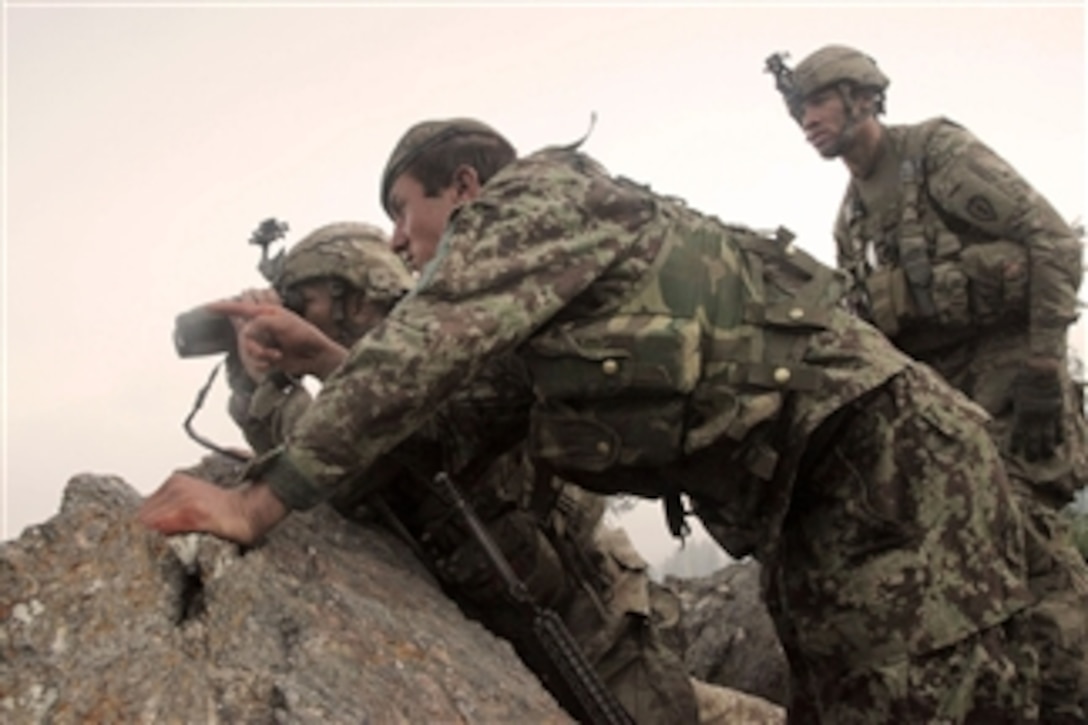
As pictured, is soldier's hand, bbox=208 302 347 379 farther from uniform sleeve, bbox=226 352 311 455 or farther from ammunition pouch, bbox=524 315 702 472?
ammunition pouch, bbox=524 315 702 472

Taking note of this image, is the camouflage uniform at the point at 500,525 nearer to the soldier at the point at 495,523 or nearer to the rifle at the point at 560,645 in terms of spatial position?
the soldier at the point at 495,523

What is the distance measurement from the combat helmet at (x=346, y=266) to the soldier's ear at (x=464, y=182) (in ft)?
3.33

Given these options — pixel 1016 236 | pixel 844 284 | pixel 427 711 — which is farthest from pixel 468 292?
pixel 1016 236

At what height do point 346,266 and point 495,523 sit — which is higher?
point 346,266

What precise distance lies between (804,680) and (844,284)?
141 cm

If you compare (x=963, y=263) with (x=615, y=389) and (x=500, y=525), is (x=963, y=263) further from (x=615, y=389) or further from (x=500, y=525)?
(x=615, y=389)

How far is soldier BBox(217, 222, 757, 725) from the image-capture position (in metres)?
3.85

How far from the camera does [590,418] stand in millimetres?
3076

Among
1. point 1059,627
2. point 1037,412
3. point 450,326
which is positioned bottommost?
point 1059,627

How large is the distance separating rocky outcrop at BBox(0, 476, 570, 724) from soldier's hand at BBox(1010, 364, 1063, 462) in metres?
3.56

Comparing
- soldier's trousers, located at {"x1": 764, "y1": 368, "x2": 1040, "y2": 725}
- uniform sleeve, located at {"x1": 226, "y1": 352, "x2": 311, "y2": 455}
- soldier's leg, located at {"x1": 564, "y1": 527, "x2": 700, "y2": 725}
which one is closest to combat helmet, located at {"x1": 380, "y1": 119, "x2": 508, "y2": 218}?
uniform sleeve, located at {"x1": 226, "y1": 352, "x2": 311, "y2": 455}

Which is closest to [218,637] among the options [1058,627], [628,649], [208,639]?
[208,639]

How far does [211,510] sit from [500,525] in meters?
1.44

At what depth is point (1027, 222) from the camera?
18.5 ft
